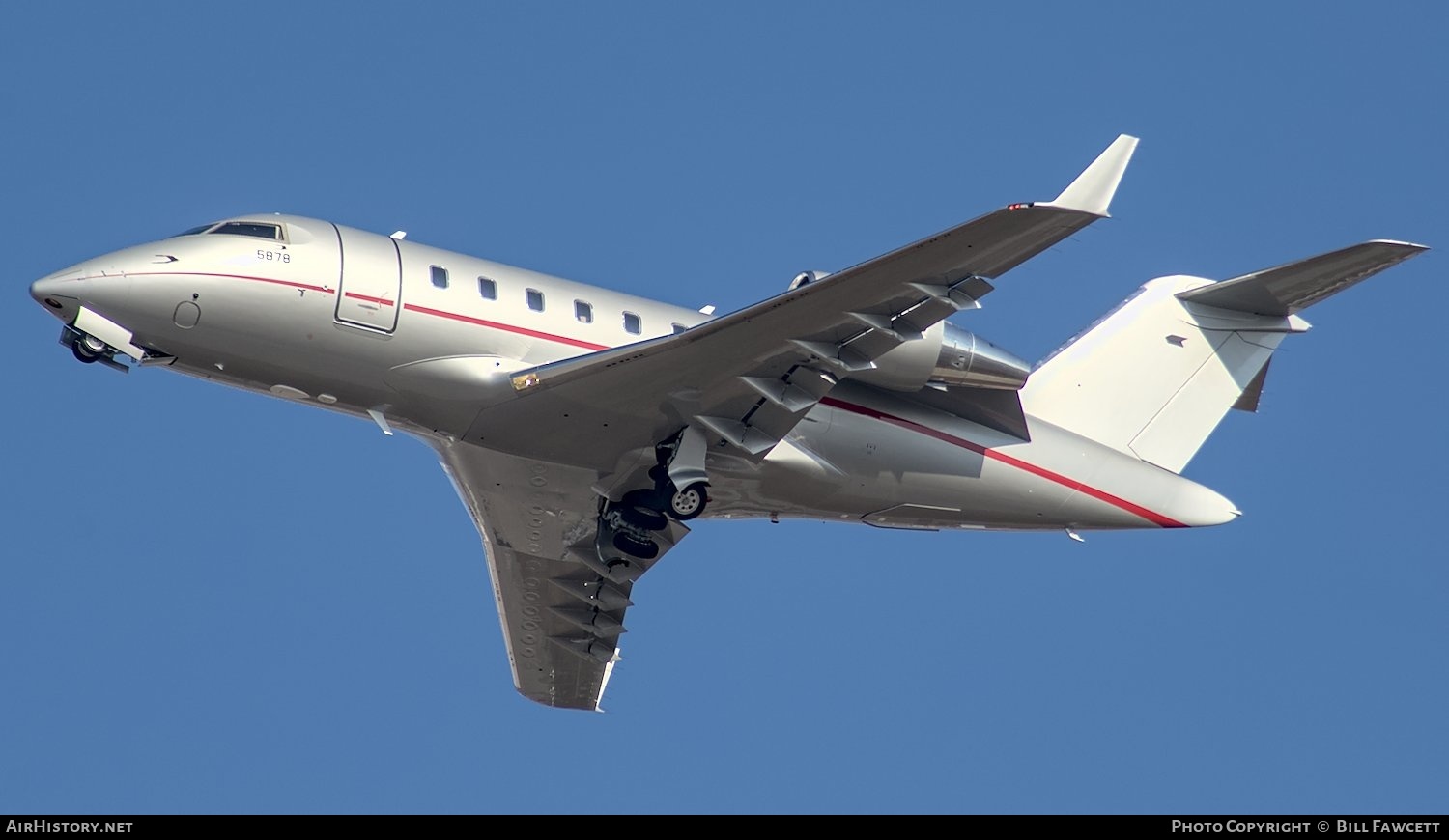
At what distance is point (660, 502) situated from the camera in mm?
21359

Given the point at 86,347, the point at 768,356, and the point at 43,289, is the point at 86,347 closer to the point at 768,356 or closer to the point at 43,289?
the point at 43,289

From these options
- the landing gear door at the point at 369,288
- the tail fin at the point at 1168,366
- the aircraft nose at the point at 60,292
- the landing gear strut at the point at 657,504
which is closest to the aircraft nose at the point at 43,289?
the aircraft nose at the point at 60,292

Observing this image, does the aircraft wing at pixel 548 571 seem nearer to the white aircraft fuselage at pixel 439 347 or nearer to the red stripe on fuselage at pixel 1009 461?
the white aircraft fuselage at pixel 439 347

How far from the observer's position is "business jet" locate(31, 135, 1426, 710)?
1941 cm

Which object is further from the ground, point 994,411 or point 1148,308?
point 1148,308

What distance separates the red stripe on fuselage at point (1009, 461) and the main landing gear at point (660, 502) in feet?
5.81

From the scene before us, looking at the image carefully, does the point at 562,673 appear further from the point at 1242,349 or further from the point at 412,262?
the point at 1242,349

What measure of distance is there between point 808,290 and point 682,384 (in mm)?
1967

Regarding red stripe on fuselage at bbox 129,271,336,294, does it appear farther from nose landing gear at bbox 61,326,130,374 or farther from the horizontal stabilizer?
the horizontal stabilizer

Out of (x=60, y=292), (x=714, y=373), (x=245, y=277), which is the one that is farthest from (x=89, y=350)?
(x=714, y=373)

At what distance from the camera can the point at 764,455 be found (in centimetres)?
2122

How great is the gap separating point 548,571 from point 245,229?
6.72 meters

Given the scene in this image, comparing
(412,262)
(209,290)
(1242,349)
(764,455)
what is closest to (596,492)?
(764,455)

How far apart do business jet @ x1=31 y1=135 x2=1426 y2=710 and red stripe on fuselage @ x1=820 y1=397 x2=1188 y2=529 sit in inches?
1.2
